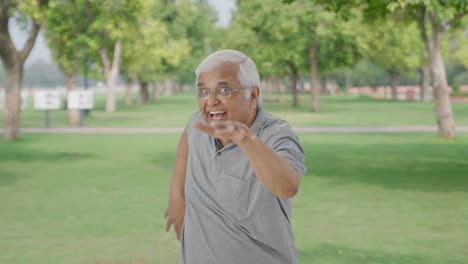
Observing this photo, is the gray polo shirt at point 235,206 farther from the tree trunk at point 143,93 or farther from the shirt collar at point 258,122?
the tree trunk at point 143,93

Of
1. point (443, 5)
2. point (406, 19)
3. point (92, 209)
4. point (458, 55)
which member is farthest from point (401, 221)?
point (458, 55)

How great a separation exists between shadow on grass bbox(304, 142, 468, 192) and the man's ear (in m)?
9.40

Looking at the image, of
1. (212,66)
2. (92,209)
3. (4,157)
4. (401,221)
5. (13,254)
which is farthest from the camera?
(4,157)

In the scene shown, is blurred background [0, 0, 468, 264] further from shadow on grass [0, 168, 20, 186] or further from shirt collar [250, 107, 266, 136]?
shirt collar [250, 107, 266, 136]

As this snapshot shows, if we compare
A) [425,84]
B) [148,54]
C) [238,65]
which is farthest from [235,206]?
[425,84]

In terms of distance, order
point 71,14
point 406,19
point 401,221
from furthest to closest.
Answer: point 71,14 → point 406,19 → point 401,221

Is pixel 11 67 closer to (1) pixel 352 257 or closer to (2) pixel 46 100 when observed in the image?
(2) pixel 46 100

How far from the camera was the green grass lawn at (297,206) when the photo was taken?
782cm

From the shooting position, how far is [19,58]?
22484mm

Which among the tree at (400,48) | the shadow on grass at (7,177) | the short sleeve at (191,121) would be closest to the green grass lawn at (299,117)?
the shadow on grass at (7,177)

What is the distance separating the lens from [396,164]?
→ 51.7 ft

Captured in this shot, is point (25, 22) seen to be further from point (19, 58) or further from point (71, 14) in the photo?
point (71, 14)

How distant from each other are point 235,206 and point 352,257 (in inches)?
182

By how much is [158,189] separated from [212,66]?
31.2 ft
